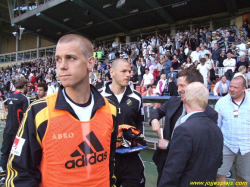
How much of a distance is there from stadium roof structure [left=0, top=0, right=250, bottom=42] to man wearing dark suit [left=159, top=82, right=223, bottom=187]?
1659 centimetres

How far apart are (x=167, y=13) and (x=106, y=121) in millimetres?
20128

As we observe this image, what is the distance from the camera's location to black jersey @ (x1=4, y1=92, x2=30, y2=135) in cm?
415

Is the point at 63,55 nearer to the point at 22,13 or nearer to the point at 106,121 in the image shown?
the point at 106,121

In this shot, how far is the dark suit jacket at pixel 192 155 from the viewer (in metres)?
1.75

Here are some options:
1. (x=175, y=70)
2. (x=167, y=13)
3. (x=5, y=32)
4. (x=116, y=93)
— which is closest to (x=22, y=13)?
(x=5, y=32)

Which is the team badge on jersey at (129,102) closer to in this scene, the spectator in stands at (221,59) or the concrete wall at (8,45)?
the spectator in stands at (221,59)

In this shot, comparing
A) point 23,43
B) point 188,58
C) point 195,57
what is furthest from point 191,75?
point 23,43

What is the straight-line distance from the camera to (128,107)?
2.83 metres

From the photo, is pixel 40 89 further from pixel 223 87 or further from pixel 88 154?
pixel 223 87

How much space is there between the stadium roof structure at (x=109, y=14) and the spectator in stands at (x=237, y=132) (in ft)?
50.3

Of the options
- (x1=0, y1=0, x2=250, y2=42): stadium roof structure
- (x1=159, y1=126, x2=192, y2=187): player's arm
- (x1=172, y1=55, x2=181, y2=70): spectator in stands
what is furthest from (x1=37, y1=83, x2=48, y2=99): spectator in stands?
(x1=0, y1=0, x2=250, y2=42): stadium roof structure

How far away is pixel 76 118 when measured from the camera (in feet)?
4.81

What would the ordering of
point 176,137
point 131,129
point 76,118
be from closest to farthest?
point 76,118 → point 176,137 → point 131,129

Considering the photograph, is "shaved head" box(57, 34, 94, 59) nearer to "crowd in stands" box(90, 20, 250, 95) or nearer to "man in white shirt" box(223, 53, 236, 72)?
"crowd in stands" box(90, 20, 250, 95)
